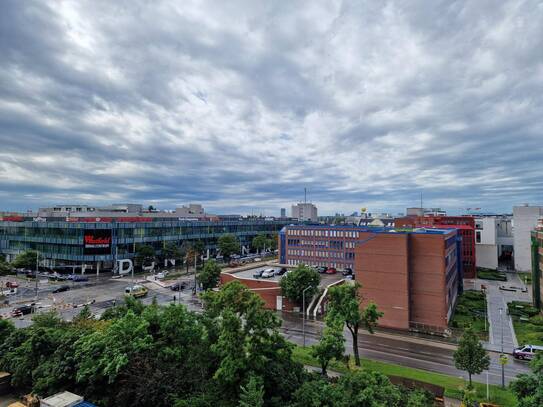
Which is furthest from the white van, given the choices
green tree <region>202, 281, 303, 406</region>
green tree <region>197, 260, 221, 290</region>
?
green tree <region>197, 260, 221, 290</region>

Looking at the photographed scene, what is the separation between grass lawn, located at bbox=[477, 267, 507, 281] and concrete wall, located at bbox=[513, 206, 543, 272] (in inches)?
365

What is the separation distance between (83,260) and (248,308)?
90.3 meters

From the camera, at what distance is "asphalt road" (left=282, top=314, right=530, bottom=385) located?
3572 centimetres

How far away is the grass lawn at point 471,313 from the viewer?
165ft

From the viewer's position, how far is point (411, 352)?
40.9 meters

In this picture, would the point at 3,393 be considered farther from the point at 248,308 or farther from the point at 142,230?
the point at 142,230

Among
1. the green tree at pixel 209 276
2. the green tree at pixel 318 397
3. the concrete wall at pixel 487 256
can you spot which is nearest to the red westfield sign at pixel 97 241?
the green tree at pixel 209 276

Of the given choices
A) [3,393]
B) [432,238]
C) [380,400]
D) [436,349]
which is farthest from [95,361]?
[432,238]

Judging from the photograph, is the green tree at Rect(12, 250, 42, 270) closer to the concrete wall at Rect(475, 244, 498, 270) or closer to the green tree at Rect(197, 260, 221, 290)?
the green tree at Rect(197, 260, 221, 290)

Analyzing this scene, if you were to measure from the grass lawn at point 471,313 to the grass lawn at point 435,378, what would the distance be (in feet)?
58.8

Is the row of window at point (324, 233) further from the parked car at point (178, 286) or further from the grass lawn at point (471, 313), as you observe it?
the parked car at point (178, 286)

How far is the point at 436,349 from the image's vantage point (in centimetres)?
4219

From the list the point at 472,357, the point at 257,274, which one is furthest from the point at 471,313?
the point at 257,274

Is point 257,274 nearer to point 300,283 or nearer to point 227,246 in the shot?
point 300,283
